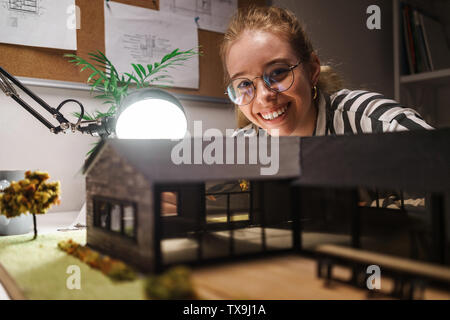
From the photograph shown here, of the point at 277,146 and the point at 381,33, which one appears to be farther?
the point at 381,33

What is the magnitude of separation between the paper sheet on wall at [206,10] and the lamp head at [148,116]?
88cm

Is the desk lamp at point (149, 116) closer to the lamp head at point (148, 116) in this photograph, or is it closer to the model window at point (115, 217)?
the lamp head at point (148, 116)

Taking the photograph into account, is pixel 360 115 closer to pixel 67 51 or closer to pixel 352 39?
pixel 67 51

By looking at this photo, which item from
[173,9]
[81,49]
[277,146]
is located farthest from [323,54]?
[277,146]

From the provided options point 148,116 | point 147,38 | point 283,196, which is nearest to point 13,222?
point 148,116

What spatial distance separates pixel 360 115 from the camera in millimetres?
765

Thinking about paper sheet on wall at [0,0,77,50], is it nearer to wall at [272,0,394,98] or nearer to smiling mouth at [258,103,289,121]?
smiling mouth at [258,103,289,121]

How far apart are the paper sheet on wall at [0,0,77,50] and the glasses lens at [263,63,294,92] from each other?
2.27ft

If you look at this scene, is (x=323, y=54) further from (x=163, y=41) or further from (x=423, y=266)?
(x=423, y=266)

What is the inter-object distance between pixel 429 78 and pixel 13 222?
1.79m

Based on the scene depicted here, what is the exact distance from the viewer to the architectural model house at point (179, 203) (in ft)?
0.78

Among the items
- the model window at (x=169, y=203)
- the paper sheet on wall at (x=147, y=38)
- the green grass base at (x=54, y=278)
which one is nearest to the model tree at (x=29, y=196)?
the green grass base at (x=54, y=278)
